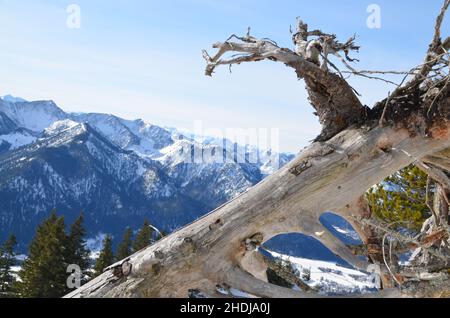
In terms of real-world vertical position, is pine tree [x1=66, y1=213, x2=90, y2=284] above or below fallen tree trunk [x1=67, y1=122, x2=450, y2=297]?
above

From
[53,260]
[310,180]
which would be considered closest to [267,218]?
[310,180]

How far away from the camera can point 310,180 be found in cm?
423

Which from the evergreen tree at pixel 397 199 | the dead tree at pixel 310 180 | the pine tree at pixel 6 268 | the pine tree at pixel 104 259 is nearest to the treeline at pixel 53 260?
the pine tree at pixel 104 259

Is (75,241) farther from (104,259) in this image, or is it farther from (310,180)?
(310,180)

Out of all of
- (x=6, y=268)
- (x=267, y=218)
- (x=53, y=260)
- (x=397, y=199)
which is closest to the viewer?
(x=267, y=218)

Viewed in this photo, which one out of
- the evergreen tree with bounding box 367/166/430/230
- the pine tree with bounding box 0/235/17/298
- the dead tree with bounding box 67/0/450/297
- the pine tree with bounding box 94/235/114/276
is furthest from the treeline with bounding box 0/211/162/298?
the dead tree with bounding box 67/0/450/297

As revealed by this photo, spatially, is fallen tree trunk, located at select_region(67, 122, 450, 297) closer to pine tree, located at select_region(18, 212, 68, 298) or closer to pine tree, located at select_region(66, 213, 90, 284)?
pine tree, located at select_region(18, 212, 68, 298)

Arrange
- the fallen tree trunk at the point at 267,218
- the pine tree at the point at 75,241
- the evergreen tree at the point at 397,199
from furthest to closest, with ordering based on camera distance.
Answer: the pine tree at the point at 75,241
the evergreen tree at the point at 397,199
the fallen tree trunk at the point at 267,218

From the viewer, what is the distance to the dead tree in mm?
3928

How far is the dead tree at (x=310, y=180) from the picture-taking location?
155 inches

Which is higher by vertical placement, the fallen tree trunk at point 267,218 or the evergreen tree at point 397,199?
the evergreen tree at point 397,199

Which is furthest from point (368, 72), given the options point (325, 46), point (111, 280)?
point (111, 280)

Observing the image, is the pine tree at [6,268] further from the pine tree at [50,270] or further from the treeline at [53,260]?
the pine tree at [50,270]

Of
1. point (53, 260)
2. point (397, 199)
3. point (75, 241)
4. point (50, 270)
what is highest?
point (75, 241)
